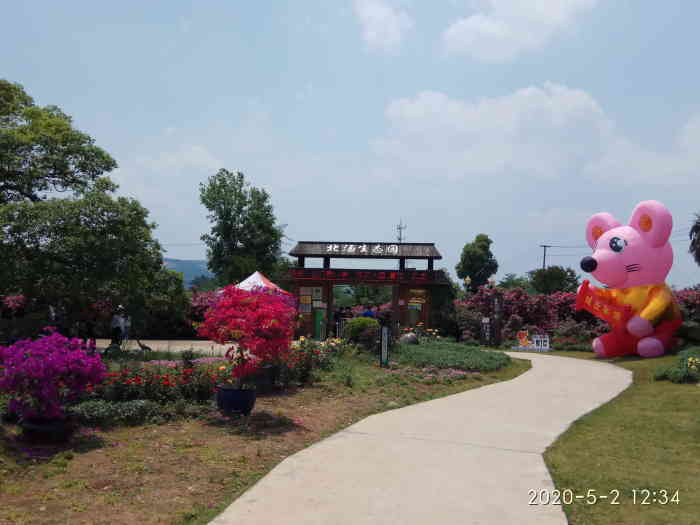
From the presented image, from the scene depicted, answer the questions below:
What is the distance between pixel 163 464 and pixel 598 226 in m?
19.2

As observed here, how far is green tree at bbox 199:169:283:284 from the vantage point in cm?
3881

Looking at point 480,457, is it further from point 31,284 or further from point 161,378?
point 31,284

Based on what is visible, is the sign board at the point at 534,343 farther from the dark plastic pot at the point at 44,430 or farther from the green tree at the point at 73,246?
the dark plastic pot at the point at 44,430

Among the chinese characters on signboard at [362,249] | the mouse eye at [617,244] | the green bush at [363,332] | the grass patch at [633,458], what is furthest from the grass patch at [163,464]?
the chinese characters on signboard at [362,249]

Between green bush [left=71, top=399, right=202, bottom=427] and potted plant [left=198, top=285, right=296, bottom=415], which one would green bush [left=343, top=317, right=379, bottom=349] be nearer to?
potted plant [left=198, top=285, right=296, bottom=415]

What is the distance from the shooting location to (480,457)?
6.67 m

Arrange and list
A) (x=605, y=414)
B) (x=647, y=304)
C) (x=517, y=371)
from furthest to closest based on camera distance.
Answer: (x=647, y=304), (x=517, y=371), (x=605, y=414)

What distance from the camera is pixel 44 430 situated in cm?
652

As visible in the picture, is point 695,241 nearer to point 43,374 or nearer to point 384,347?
point 384,347

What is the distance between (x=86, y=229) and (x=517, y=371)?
11.9m

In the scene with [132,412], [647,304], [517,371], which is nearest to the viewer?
[132,412]

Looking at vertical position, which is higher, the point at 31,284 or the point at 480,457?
the point at 31,284

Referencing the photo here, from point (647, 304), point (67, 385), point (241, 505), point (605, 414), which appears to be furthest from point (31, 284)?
point (647, 304)

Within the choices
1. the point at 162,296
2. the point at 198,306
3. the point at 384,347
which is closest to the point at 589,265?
the point at 384,347
